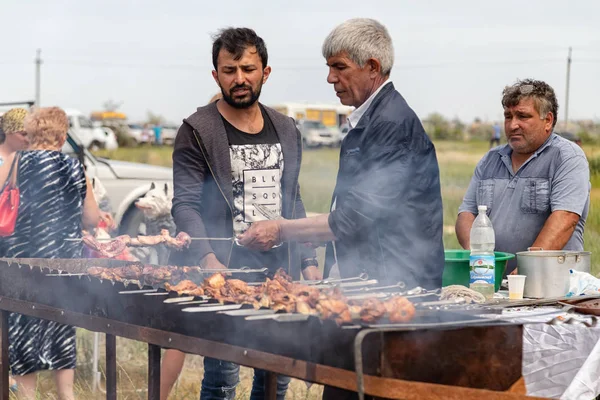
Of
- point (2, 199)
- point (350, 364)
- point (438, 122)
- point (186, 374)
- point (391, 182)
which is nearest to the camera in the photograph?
point (350, 364)

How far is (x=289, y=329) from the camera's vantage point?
276cm

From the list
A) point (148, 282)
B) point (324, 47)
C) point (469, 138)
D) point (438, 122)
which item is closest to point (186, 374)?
point (148, 282)

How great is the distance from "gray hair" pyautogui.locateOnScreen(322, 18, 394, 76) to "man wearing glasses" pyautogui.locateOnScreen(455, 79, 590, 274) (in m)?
1.17

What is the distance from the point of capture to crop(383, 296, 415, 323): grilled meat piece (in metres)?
2.68

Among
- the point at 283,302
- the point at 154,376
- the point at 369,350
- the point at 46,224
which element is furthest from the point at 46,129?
the point at 369,350

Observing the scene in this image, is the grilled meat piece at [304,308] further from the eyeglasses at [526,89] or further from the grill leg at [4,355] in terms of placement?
the grill leg at [4,355]

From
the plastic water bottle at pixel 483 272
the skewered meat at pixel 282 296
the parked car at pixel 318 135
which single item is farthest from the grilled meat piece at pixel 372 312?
the parked car at pixel 318 135

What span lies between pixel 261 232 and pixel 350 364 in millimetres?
1407

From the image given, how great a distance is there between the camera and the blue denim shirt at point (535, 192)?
4.38m

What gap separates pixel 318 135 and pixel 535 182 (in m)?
37.3

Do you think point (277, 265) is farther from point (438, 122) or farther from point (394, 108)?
point (438, 122)

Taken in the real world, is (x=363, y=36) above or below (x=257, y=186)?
above

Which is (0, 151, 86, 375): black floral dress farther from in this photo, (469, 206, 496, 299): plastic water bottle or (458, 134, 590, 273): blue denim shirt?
(469, 206, 496, 299): plastic water bottle

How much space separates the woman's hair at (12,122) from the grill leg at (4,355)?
1.74m
